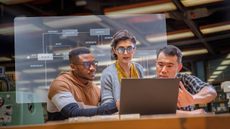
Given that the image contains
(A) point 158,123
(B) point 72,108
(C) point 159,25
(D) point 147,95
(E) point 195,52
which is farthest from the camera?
(E) point 195,52

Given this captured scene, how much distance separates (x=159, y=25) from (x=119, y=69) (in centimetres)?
130

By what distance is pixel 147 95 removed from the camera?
110 centimetres

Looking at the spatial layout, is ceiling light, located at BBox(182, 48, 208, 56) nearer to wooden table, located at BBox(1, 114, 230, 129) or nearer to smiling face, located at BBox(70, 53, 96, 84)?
smiling face, located at BBox(70, 53, 96, 84)

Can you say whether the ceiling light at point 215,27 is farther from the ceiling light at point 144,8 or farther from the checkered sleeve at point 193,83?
the checkered sleeve at point 193,83

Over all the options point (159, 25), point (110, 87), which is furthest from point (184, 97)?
point (159, 25)

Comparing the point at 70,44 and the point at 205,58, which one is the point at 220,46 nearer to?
the point at 205,58

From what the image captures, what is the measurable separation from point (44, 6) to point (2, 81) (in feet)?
4.92

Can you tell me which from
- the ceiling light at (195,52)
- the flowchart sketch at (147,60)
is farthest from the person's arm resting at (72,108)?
the ceiling light at (195,52)

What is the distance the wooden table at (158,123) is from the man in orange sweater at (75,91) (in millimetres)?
949

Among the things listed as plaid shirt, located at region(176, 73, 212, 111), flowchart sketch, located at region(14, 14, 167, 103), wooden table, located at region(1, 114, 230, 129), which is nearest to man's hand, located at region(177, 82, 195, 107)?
plaid shirt, located at region(176, 73, 212, 111)

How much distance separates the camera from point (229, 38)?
5145 mm

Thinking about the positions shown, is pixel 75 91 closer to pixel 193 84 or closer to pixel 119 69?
pixel 119 69

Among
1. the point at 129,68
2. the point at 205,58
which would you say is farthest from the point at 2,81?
the point at 205,58

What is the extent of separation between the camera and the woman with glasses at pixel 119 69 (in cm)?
177
